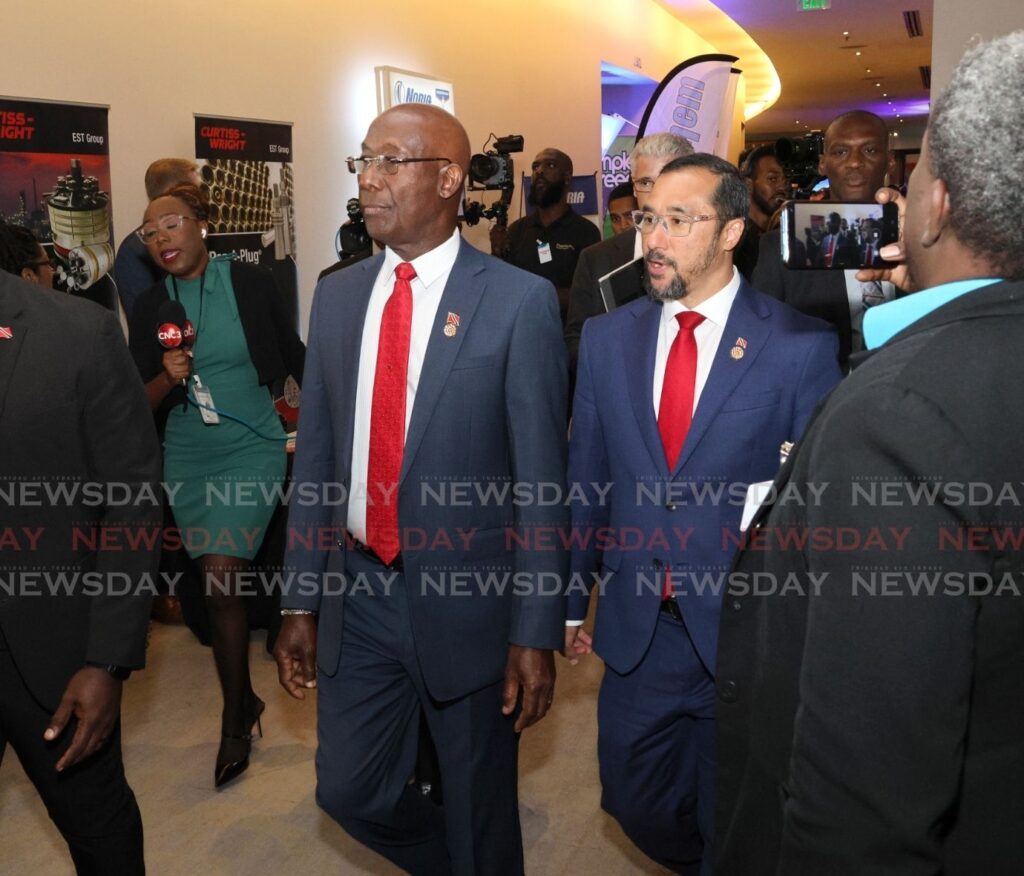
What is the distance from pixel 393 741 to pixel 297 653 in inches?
13.1

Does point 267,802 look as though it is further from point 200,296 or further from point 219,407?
point 200,296

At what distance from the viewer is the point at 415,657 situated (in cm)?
254

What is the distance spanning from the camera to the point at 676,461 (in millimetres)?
2584

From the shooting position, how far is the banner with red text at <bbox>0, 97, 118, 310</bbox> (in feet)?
17.6

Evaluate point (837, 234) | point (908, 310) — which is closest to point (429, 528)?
point (837, 234)

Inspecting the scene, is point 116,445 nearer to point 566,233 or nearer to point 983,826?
point 983,826

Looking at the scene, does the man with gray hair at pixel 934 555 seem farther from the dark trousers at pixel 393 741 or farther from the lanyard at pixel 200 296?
the lanyard at pixel 200 296

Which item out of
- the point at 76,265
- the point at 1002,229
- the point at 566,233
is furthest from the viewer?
the point at 566,233

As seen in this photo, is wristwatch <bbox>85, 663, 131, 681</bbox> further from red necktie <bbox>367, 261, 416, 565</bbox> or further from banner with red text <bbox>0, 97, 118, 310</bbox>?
banner with red text <bbox>0, 97, 118, 310</bbox>

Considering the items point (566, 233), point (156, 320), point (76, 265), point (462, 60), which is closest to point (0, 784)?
point (156, 320)

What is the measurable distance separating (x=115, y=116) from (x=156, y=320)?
2.68m

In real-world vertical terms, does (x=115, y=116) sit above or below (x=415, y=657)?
above

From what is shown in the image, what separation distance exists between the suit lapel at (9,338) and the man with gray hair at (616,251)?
2.24m

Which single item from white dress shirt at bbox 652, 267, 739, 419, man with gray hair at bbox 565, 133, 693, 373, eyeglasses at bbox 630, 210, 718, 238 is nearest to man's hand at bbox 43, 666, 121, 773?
white dress shirt at bbox 652, 267, 739, 419
